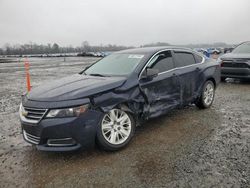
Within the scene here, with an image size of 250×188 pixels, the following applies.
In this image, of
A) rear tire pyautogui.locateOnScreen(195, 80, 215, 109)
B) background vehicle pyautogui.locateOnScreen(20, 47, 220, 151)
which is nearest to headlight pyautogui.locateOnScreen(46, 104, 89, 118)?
background vehicle pyautogui.locateOnScreen(20, 47, 220, 151)

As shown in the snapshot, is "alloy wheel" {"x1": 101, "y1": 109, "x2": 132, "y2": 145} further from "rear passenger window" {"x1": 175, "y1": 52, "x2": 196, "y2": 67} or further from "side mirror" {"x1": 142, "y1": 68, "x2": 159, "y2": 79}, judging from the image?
"rear passenger window" {"x1": 175, "y1": 52, "x2": 196, "y2": 67}

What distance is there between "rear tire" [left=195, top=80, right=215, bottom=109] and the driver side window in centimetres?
136

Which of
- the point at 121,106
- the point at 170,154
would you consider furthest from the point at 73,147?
the point at 170,154

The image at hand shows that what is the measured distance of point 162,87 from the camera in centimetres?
444

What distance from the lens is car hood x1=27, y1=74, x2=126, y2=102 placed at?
132 inches

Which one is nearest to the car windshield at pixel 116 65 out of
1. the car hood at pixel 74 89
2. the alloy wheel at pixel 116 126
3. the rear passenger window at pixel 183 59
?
the car hood at pixel 74 89

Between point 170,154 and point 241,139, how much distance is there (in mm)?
1382

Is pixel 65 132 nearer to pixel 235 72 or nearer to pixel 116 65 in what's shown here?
pixel 116 65

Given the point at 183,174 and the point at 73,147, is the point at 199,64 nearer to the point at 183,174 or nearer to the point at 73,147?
the point at 183,174

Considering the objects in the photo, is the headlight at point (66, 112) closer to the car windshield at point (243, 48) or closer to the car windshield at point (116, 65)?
the car windshield at point (116, 65)

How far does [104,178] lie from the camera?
2.98 meters

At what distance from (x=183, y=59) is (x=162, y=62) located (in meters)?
0.81

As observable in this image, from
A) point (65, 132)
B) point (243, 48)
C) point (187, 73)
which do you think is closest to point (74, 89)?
point (65, 132)

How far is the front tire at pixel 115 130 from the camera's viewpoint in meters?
3.51
